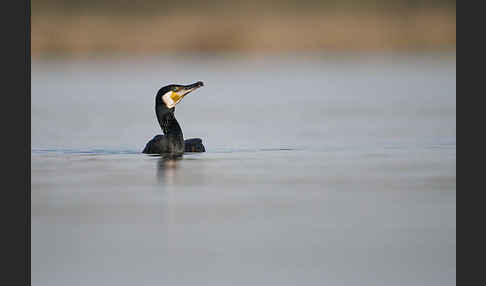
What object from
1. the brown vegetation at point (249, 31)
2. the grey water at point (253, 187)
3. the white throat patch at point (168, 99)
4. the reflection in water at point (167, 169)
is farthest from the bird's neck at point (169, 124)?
the brown vegetation at point (249, 31)

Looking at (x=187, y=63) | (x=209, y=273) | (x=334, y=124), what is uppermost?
(x=187, y=63)

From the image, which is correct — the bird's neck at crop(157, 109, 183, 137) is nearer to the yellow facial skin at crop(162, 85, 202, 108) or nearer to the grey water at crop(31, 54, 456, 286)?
the yellow facial skin at crop(162, 85, 202, 108)

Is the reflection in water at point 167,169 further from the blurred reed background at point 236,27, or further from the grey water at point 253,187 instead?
the blurred reed background at point 236,27

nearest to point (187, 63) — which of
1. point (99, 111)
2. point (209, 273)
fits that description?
point (99, 111)

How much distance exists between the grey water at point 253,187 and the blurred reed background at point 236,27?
374 cm

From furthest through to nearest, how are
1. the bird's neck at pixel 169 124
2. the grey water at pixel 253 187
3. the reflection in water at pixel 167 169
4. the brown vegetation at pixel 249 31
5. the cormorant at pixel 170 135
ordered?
the brown vegetation at pixel 249 31 < the bird's neck at pixel 169 124 < the cormorant at pixel 170 135 < the reflection in water at pixel 167 169 < the grey water at pixel 253 187

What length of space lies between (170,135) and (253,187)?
2.26m

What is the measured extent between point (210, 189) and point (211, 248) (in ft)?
5.37

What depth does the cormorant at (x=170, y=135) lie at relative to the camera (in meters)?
9.84

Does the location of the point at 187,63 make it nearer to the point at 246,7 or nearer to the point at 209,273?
the point at 246,7

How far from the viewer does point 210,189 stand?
7.79 metres

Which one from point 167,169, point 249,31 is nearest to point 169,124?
point 167,169

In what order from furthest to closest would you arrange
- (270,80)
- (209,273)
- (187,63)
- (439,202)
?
(187,63)
(270,80)
(439,202)
(209,273)

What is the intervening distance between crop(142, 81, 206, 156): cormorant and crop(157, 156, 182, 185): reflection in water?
0.79 feet
